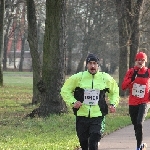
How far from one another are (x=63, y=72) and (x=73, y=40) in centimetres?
5064

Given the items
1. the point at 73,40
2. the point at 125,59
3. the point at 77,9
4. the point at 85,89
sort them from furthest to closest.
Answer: the point at 73,40, the point at 77,9, the point at 125,59, the point at 85,89

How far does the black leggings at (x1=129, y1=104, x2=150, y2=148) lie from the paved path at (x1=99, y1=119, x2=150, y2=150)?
395 millimetres

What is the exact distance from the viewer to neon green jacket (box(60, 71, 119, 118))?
23.4 ft

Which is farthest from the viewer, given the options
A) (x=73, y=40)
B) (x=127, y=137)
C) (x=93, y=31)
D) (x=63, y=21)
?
(x=73, y=40)

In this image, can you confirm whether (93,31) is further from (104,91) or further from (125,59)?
(104,91)

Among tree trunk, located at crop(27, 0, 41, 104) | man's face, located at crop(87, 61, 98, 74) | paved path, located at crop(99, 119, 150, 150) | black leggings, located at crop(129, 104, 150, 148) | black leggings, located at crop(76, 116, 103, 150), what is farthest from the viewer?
tree trunk, located at crop(27, 0, 41, 104)

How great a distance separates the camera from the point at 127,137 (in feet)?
35.5

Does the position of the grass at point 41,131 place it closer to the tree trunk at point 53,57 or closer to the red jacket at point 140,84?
the tree trunk at point 53,57

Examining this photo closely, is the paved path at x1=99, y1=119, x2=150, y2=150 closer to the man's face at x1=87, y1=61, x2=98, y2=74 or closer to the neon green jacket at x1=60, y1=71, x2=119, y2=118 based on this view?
the neon green jacket at x1=60, y1=71, x2=119, y2=118

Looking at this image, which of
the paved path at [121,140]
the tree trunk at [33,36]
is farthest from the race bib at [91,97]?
the tree trunk at [33,36]

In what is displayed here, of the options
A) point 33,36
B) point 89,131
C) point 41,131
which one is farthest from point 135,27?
point 89,131

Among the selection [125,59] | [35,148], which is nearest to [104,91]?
[35,148]

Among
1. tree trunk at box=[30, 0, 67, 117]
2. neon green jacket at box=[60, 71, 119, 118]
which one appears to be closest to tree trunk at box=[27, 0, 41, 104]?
tree trunk at box=[30, 0, 67, 117]

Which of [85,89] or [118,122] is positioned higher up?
[85,89]
